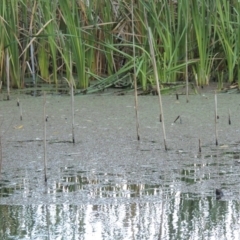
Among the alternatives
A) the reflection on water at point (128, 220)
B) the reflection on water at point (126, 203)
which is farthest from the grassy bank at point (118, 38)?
the reflection on water at point (128, 220)

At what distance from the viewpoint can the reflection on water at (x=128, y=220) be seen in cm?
224

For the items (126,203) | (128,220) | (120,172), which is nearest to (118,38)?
(120,172)

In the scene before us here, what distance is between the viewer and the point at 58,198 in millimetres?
2623

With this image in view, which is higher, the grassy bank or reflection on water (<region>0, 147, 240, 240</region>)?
the grassy bank

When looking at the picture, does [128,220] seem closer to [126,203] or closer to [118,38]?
[126,203]

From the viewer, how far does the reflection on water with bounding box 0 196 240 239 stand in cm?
224

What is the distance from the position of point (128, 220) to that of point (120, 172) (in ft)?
1.93

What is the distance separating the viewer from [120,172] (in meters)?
2.95

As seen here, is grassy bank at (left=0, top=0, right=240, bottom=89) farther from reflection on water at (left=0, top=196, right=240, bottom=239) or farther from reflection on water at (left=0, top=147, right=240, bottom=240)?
reflection on water at (left=0, top=196, right=240, bottom=239)

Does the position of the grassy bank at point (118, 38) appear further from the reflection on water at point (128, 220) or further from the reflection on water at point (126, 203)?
the reflection on water at point (128, 220)

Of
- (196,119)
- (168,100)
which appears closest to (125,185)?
(196,119)

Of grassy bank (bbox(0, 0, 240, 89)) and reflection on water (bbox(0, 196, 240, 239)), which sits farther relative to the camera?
grassy bank (bbox(0, 0, 240, 89))

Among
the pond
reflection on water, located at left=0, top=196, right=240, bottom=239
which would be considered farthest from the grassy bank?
reflection on water, located at left=0, top=196, right=240, bottom=239

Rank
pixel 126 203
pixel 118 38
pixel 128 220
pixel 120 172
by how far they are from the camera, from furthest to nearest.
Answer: pixel 118 38
pixel 120 172
pixel 126 203
pixel 128 220
